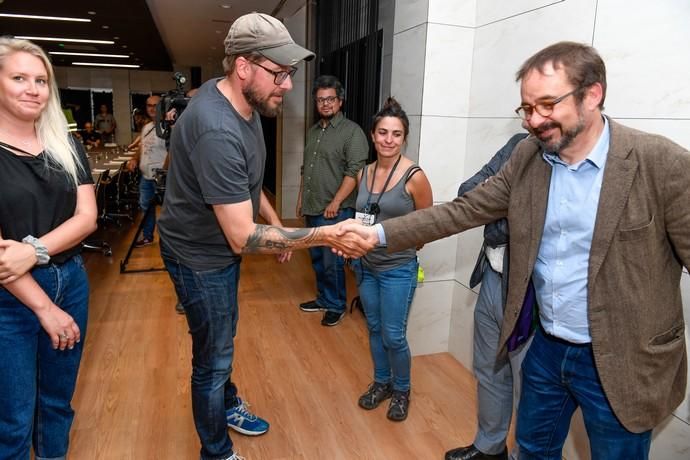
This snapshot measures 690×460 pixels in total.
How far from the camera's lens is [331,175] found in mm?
3670

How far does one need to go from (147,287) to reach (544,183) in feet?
12.4

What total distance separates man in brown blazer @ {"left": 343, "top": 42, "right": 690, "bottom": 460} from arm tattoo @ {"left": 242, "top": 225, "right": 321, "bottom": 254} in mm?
765

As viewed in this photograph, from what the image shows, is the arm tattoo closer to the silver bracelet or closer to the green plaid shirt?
the silver bracelet

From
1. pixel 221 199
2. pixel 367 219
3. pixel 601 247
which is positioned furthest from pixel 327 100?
pixel 601 247

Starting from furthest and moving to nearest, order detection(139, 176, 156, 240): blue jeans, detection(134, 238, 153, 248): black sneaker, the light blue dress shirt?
detection(134, 238, 153, 248): black sneaker, detection(139, 176, 156, 240): blue jeans, the light blue dress shirt

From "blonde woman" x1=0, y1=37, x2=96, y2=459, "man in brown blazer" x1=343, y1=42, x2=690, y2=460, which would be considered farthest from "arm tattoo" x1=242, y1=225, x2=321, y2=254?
"man in brown blazer" x1=343, y1=42, x2=690, y2=460

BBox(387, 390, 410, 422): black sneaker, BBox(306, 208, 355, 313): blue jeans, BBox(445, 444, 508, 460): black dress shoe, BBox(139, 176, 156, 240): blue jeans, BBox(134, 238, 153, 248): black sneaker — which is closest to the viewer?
BBox(445, 444, 508, 460): black dress shoe

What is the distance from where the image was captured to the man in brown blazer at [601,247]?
3.98 ft

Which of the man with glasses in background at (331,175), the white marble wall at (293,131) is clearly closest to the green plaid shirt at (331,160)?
the man with glasses in background at (331,175)

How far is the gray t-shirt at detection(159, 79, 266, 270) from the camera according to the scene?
61.9 inches

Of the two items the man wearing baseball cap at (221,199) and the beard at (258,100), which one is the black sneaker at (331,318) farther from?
the beard at (258,100)

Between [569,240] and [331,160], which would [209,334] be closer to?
[569,240]

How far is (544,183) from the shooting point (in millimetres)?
1410

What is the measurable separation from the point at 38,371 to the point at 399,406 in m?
1.61
